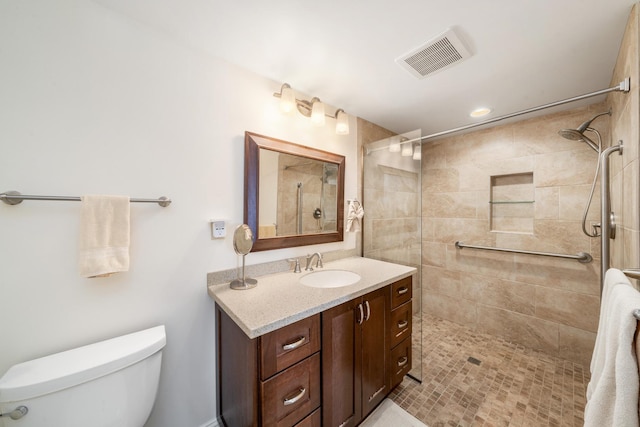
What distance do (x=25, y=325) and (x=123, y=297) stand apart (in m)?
0.28

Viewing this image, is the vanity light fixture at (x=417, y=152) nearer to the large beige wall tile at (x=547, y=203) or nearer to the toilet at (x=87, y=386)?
the large beige wall tile at (x=547, y=203)

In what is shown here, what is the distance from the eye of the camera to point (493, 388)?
162 centimetres

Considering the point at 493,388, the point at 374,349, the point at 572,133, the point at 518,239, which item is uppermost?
the point at 572,133

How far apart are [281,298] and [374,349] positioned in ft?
2.29

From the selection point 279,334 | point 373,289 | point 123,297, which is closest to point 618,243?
point 373,289

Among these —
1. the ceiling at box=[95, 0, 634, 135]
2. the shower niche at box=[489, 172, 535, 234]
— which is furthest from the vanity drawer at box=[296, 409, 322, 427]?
the shower niche at box=[489, 172, 535, 234]

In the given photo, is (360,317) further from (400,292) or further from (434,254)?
(434,254)

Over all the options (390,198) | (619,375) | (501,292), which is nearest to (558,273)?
(501,292)

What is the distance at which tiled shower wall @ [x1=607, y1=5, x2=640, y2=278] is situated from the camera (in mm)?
948

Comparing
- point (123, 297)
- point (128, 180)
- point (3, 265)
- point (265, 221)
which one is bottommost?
point (123, 297)

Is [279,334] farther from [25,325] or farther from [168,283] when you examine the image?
[25,325]

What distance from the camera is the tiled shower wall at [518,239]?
1.86 m

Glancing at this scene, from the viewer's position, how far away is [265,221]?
1494 mm

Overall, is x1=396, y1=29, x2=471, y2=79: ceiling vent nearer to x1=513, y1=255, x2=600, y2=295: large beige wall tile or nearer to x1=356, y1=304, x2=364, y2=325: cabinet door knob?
x1=356, y1=304, x2=364, y2=325: cabinet door knob
